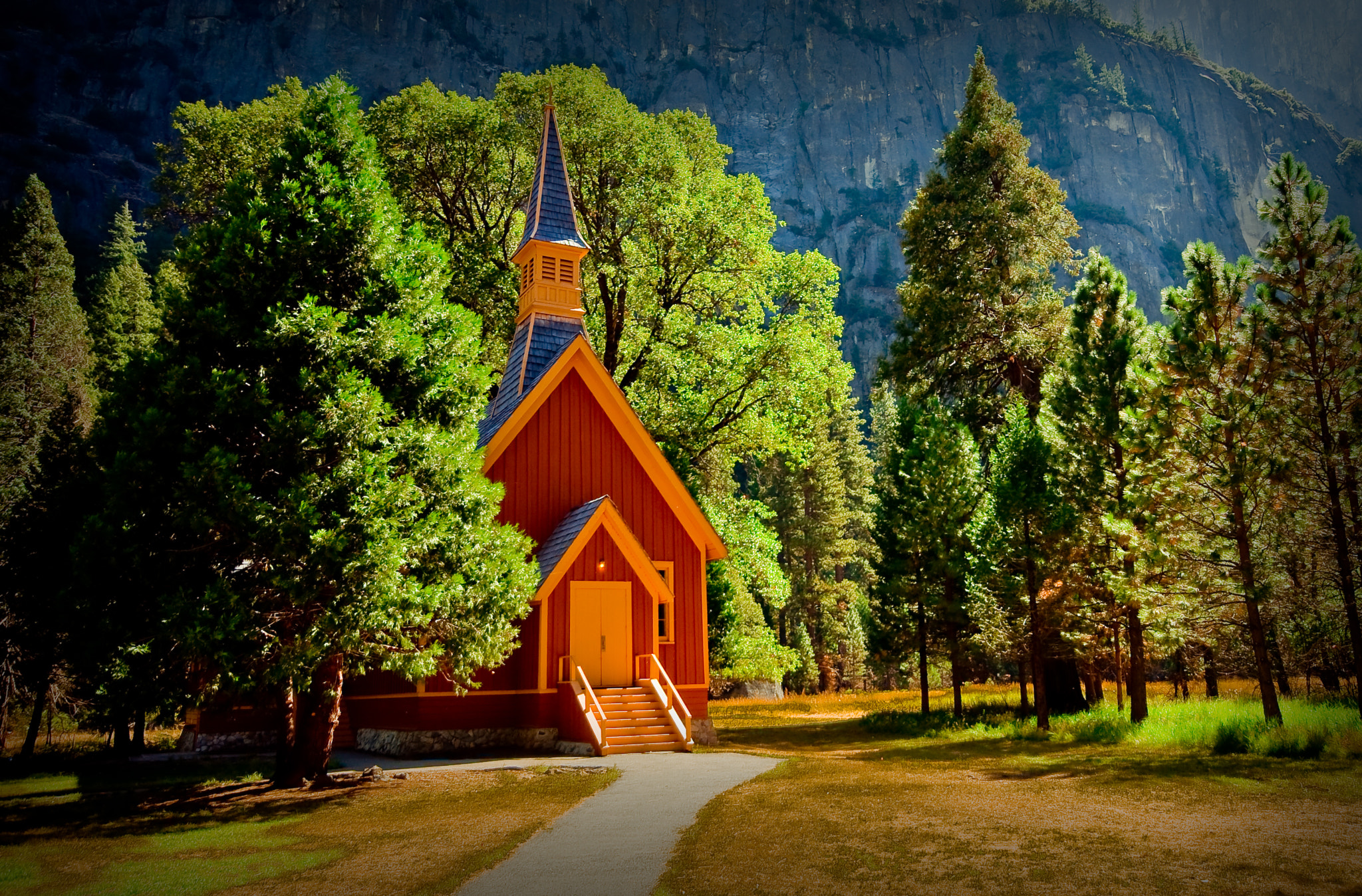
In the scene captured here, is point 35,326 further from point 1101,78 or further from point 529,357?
point 1101,78

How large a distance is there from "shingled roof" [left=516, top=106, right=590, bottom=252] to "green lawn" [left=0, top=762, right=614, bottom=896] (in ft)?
43.2

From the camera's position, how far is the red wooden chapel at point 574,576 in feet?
Answer: 52.9

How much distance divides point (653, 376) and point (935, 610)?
10.9 metres

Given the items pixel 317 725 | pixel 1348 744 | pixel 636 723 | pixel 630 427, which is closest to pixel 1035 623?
pixel 1348 744

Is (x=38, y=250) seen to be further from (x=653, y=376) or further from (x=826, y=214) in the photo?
(x=826, y=214)

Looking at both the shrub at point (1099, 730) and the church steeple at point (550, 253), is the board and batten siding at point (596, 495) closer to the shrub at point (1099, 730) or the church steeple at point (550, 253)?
the church steeple at point (550, 253)

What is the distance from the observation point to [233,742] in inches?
706

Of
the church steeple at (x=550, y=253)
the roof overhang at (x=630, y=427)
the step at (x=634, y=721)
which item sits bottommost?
the step at (x=634, y=721)

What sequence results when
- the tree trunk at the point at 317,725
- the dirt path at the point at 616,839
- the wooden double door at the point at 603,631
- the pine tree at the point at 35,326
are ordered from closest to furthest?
the dirt path at the point at 616,839 → the tree trunk at the point at 317,725 → the wooden double door at the point at 603,631 → the pine tree at the point at 35,326

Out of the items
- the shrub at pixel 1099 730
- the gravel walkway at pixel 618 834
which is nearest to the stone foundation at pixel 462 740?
the gravel walkway at pixel 618 834

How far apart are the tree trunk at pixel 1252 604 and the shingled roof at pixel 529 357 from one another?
13095mm

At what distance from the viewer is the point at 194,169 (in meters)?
26.0

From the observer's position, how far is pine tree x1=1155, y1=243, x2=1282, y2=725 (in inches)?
554

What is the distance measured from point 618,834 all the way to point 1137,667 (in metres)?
14.5
